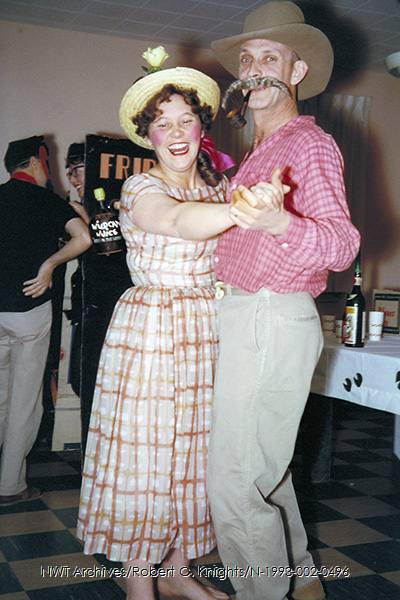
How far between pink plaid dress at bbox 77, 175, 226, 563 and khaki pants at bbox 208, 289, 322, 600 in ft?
0.49

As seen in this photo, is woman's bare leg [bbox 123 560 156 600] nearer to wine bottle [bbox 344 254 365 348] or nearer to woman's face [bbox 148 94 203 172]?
woman's face [bbox 148 94 203 172]

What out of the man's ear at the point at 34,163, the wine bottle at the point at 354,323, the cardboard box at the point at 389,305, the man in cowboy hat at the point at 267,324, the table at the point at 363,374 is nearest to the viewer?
the man in cowboy hat at the point at 267,324

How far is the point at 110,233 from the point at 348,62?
3516 mm

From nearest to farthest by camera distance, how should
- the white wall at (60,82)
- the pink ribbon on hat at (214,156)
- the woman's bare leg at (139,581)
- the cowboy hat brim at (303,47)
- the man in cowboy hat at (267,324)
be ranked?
1. the man in cowboy hat at (267,324)
2. the cowboy hat brim at (303,47)
3. the woman's bare leg at (139,581)
4. the pink ribbon on hat at (214,156)
5. the white wall at (60,82)

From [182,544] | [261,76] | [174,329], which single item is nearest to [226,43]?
[261,76]

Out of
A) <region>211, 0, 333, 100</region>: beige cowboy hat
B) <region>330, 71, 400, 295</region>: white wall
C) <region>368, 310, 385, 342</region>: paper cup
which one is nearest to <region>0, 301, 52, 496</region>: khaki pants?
<region>368, 310, 385, 342</region>: paper cup

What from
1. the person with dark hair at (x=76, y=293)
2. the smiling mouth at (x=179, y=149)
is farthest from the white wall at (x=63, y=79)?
the smiling mouth at (x=179, y=149)

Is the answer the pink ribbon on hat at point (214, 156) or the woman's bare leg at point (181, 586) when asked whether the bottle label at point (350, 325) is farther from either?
the woman's bare leg at point (181, 586)

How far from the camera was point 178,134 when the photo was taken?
6.46ft

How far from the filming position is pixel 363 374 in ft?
8.39

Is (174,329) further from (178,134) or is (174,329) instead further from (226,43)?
(226,43)

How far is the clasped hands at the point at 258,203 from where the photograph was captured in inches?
52.7

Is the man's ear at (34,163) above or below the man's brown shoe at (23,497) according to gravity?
above

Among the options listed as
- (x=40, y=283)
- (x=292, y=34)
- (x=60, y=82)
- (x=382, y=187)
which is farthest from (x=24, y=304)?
(x=382, y=187)
